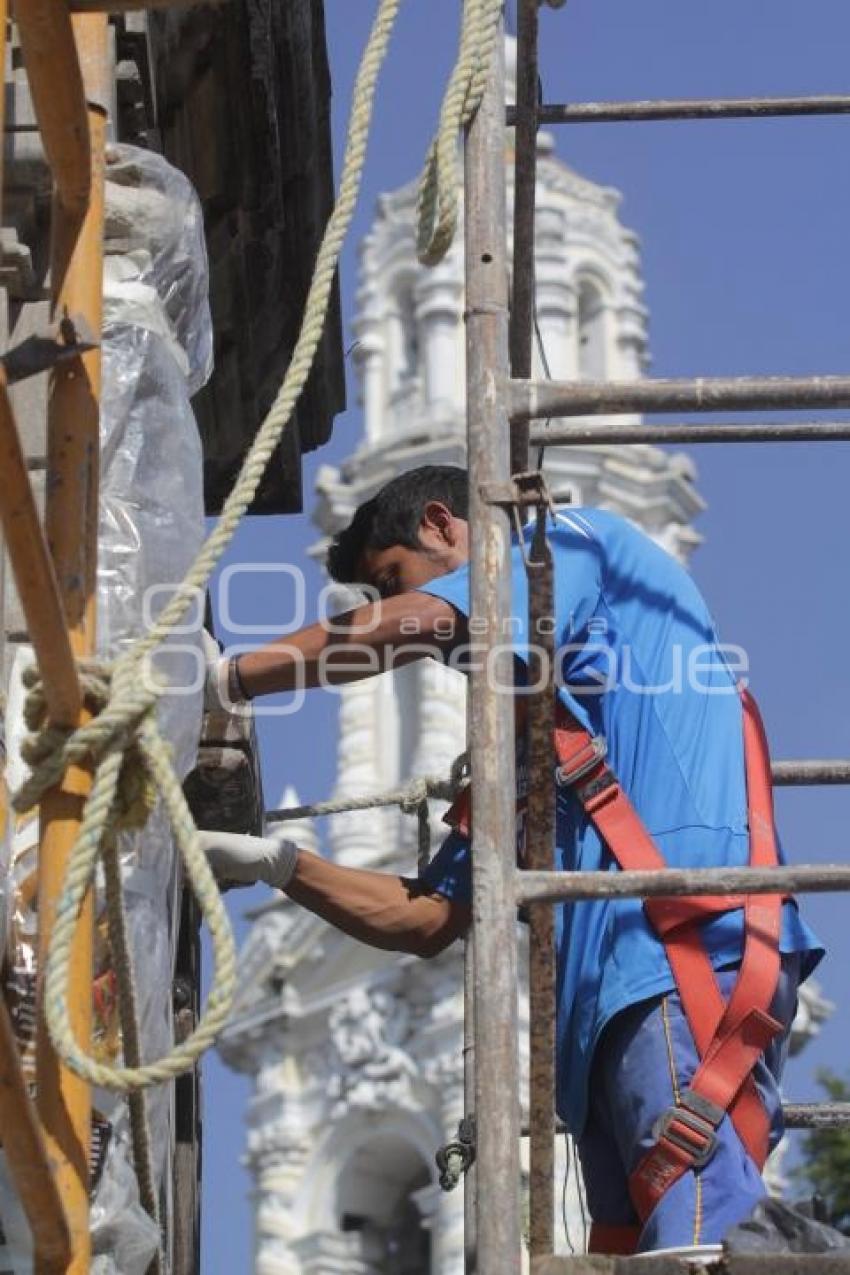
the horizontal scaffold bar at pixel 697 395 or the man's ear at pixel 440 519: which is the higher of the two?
the man's ear at pixel 440 519

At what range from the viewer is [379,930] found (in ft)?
19.6

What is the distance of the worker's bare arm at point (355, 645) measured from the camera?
17.8ft

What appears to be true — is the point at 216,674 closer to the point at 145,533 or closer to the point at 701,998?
the point at 145,533

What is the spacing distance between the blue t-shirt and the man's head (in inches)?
12.5

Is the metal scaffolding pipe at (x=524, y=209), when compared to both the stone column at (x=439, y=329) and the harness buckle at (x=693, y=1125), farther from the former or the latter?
the stone column at (x=439, y=329)

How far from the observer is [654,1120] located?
5.24 meters

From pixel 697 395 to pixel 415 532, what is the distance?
123cm

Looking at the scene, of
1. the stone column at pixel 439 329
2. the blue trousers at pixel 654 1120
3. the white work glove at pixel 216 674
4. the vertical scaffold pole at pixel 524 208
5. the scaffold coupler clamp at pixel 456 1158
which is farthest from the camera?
the stone column at pixel 439 329

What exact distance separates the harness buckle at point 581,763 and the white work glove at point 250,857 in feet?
2.11

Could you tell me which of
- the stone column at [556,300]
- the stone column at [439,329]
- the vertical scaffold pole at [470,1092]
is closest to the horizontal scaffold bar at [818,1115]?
the vertical scaffold pole at [470,1092]

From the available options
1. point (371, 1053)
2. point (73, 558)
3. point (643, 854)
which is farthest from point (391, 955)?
point (73, 558)

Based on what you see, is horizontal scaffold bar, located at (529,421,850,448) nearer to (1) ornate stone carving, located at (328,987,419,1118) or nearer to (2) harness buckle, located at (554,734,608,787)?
(2) harness buckle, located at (554,734,608,787)

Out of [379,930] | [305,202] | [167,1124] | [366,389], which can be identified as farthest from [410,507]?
[366,389]

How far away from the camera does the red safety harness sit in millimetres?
5184
